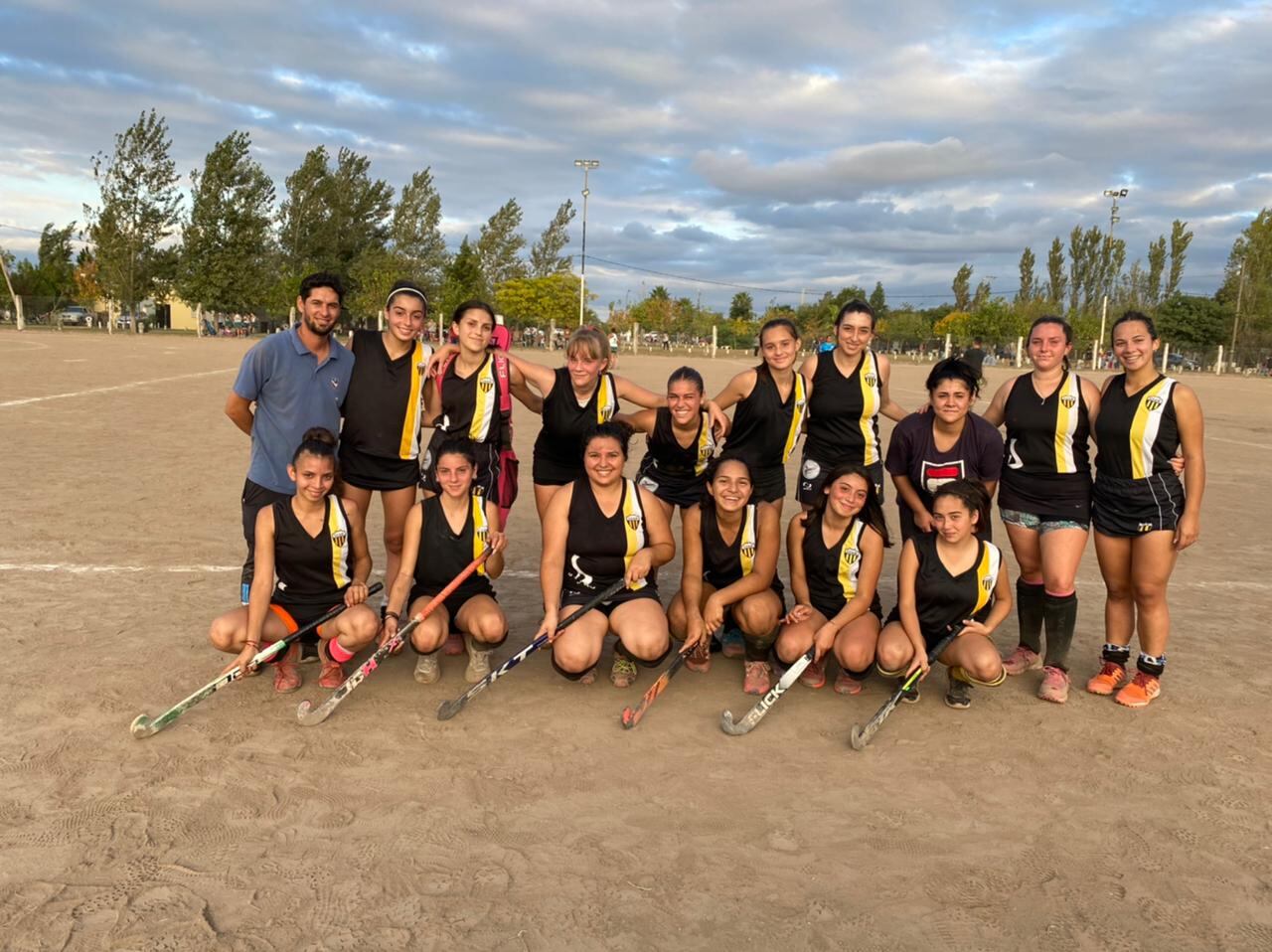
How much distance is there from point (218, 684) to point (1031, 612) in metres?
4.31

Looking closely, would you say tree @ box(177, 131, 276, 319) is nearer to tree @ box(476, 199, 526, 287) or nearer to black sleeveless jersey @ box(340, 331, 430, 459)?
tree @ box(476, 199, 526, 287)

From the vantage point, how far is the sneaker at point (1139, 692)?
455 centimetres

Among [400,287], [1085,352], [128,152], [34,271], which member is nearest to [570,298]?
[128,152]

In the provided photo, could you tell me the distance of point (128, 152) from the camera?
5450 cm

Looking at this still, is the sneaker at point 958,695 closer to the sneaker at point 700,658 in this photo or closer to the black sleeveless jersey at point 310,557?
the sneaker at point 700,658

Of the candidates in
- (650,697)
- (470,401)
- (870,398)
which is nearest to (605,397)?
(470,401)

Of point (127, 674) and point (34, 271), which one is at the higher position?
point (34, 271)

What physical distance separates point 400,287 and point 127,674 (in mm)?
2490

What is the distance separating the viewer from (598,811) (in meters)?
3.42

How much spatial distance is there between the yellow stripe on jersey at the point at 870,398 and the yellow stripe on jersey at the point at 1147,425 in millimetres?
1369

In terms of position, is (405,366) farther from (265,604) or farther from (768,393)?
(768,393)

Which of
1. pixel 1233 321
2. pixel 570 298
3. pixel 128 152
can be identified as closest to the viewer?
pixel 128 152

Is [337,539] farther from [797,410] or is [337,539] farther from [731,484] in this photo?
[797,410]

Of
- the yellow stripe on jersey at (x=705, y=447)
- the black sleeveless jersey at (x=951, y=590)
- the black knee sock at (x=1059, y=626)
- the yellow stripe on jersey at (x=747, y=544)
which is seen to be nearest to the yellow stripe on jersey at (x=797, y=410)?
the yellow stripe on jersey at (x=705, y=447)
